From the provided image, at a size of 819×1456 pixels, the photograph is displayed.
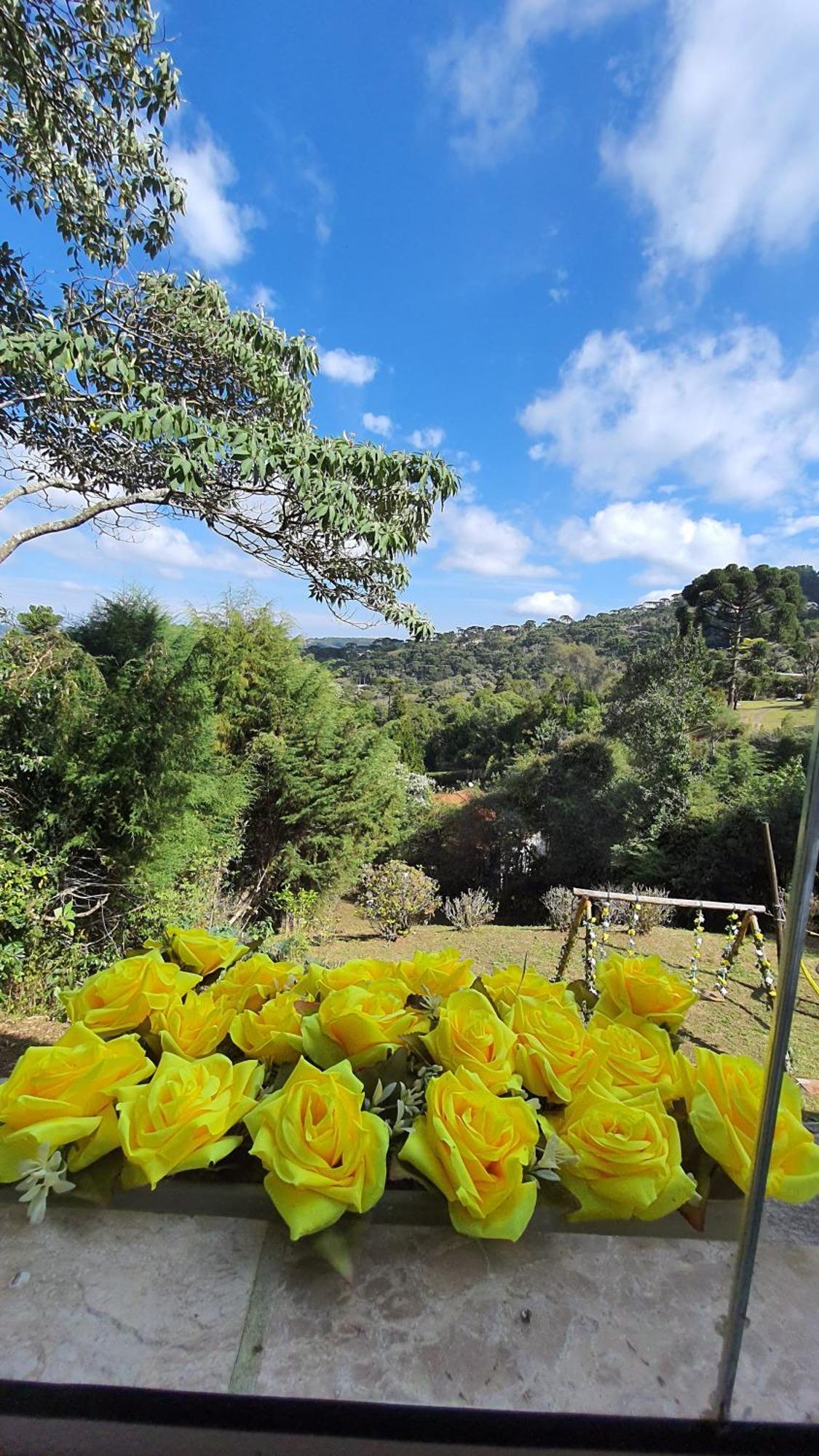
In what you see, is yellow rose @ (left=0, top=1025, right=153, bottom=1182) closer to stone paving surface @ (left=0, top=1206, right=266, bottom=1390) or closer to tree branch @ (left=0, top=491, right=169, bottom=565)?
stone paving surface @ (left=0, top=1206, right=266, bottom=1390)

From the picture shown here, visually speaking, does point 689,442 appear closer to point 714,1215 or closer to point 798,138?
point 798,138

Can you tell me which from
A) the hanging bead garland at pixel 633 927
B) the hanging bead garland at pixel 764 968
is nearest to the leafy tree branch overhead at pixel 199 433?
the hanging bead garland at pixel 633 927

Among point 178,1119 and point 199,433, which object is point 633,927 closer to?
point 199,433

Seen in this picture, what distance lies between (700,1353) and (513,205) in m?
2.24

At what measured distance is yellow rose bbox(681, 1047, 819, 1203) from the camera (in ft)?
1.46

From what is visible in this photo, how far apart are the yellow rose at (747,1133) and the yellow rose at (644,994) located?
0.15 meters

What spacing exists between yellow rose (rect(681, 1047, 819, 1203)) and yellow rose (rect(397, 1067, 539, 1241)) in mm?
147

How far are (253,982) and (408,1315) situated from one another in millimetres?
345

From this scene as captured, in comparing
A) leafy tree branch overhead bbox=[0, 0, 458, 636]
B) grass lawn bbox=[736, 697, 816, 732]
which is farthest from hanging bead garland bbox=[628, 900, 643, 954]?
grass lawn bbox=[736, 697, 816, 732]

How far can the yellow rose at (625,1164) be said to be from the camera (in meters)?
0.43

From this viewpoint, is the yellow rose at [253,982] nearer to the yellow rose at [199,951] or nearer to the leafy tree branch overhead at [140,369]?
the yellow rose at [199,951]

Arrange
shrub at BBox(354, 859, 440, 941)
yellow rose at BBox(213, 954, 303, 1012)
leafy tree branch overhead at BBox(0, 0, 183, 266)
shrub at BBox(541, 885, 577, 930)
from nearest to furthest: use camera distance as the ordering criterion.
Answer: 1. yellow rose at BBox(213, 954, 303, 1012)
2. leafy tree branch overhead at BBox(0, 0, 183, 266)
3. shrub at BBox(354, 859, 440, 941)
4. shrub at BBox(541, 885, 577, 930)

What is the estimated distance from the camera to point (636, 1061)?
526mm

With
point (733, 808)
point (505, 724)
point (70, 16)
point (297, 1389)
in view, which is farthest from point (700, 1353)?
point (505, 724)
